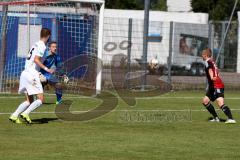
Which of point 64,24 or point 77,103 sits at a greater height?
point 64,24

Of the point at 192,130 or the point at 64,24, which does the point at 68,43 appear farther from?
the point at 192,130

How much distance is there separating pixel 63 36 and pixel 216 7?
45.7 m

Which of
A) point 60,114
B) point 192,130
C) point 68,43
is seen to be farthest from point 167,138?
point 68,43

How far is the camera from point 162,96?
2658 cm

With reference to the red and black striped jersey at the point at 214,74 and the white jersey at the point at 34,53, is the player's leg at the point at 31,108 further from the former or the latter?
the red and black striped jersey at the point at 214,74

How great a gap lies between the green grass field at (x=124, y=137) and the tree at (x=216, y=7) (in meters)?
51.3

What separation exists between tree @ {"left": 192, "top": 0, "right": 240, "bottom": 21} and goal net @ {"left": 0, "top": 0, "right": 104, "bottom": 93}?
4324cm

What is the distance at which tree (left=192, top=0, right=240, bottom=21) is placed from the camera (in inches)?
2798

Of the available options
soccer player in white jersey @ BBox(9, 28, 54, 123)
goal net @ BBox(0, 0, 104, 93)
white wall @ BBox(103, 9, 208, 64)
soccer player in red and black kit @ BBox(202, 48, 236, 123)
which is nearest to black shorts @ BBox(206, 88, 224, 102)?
soccer player in red and black kit @ BBox(202, 48, 236, 123)

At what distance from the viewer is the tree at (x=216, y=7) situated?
2798 inches

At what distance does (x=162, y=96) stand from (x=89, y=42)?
3289 millimetres

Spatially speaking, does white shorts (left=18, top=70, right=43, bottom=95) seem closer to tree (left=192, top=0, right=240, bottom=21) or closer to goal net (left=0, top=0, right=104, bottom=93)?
goal net (left=0, top=0, right=104, bottom=93)

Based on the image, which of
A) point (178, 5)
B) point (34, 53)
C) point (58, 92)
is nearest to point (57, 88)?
point (58, 92)

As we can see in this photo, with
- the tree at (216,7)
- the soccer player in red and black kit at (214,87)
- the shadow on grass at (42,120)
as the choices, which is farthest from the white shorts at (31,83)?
the tree at (216,7)
